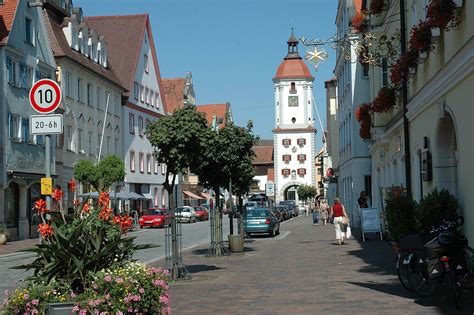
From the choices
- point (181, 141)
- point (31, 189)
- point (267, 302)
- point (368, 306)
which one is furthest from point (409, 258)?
point (31, 189)

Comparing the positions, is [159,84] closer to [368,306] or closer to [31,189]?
[31,189]

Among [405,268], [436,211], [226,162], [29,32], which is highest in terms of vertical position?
[29,32]

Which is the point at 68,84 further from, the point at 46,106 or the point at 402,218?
the point at 46,106

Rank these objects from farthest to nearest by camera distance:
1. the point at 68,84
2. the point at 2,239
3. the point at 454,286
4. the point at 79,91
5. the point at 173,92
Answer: the point at 173,92 → the point at 79,91 → the point at 68,84 → the point at 2,239 → the point at 454,286

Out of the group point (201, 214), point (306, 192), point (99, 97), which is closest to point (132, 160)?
point (99, 97)

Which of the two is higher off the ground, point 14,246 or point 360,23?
point 360,23

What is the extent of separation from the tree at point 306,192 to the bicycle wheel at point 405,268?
107 metres

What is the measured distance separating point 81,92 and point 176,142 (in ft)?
116

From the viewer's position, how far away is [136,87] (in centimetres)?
6316

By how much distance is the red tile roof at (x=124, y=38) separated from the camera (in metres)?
61.6

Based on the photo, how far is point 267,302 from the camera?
38.5 ft

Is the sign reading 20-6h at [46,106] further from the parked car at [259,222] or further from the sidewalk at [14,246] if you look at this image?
the parked car at [259,222]

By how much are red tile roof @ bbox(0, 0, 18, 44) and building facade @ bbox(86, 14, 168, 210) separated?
22565mm

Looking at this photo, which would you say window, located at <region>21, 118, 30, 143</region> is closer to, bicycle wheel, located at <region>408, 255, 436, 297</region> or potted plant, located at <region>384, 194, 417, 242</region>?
potted plant, located at <region>384, 194, 417, 242</region>
